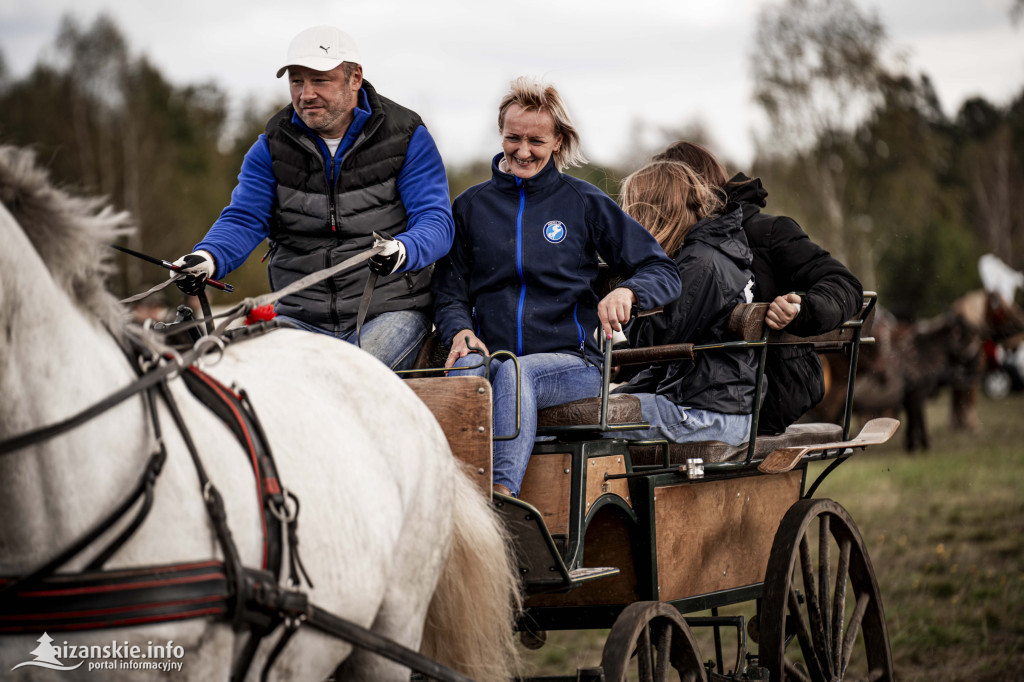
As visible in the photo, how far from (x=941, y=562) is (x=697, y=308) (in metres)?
4.61

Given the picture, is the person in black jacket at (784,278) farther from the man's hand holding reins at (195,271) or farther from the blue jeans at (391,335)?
the man's hand holding reins at (195,271)

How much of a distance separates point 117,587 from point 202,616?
192 mm

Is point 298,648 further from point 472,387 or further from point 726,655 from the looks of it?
point 726,655

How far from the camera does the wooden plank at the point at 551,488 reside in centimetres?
359

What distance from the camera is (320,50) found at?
3.50 metres

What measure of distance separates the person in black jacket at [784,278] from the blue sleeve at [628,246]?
27.1 inches

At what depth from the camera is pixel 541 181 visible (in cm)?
390

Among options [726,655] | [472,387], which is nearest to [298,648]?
[472,387]

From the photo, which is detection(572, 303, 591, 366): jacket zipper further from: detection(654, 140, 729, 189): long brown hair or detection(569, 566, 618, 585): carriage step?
detection(654, 140, 729, 189): long brown hair

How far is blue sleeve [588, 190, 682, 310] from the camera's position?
3.79 meters

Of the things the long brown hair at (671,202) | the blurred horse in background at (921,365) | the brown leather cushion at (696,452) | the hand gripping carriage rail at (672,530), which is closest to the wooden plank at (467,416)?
the hand gripping carriage rail at (672,530)

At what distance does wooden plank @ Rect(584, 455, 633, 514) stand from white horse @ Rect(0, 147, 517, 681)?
1.82ft

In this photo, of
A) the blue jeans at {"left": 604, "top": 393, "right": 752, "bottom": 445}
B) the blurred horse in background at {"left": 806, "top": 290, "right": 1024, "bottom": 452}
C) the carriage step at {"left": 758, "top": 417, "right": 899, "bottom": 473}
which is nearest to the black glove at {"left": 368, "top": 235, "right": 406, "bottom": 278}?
the blue jeans at {"left": 604, "top": 393, "right": 752, "bottom": 445}

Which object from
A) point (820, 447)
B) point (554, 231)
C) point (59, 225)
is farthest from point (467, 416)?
point (820, 447)
